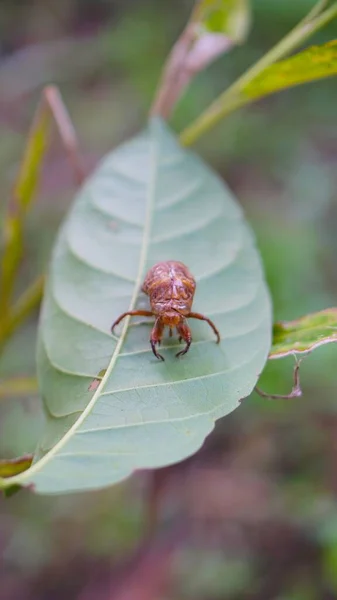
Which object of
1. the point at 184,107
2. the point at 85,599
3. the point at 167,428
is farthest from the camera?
the point at 184,107

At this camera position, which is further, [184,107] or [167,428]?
[184,107]

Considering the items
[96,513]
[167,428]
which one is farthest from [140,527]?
[167,428]

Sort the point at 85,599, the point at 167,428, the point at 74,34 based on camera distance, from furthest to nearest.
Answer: the point at 74,34, the point at 85,599, the point at 167,428

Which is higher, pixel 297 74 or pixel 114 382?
pixel 297 74

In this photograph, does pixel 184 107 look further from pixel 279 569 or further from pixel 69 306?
pixel 69 306

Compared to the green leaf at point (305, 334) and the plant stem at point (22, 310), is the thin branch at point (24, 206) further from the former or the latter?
the green leaf at point (305, 334)

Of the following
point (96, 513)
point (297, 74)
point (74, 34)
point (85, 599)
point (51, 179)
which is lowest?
point (85, 599)

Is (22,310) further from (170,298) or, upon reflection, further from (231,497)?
(231,497)

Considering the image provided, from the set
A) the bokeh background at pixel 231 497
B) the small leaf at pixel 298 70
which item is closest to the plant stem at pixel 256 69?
the small leaf at pixel 298 70
